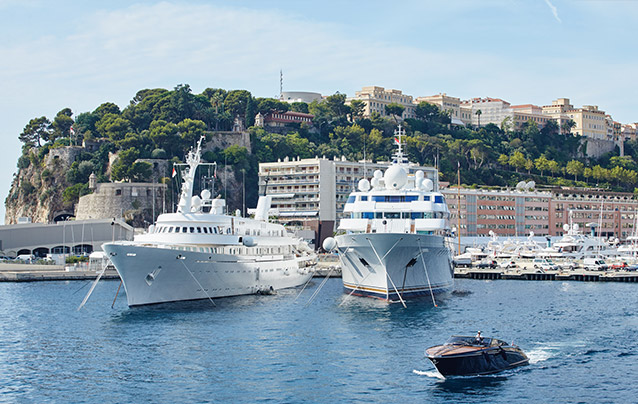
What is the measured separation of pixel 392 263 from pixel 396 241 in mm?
2223

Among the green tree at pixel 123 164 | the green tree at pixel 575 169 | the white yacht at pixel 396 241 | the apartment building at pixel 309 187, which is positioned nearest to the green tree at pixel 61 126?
the green tree at pixel 123 164

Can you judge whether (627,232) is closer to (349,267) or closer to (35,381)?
(349,267)

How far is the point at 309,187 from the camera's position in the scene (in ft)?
452

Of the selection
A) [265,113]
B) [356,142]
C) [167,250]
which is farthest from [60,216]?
[167,250]

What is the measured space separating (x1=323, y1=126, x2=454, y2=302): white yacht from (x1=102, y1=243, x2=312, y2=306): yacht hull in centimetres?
792

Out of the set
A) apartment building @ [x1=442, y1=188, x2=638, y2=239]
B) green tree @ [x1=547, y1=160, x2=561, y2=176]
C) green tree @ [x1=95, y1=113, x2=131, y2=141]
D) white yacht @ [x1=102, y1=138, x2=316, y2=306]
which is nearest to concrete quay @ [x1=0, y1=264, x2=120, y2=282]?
white yacht @ [x1=102, y1=138, x2=316, y2=306]

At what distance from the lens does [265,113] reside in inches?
6742

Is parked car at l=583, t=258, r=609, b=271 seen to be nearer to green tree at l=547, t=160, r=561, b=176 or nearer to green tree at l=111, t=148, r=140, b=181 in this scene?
green tree at l=111, t=148, r=140, b=181

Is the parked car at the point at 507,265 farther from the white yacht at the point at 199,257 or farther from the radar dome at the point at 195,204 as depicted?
the radar dome at the point at 195,204

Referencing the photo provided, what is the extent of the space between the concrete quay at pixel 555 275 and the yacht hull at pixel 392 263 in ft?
91.8

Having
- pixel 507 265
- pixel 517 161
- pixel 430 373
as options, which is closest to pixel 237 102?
pixel 517 161

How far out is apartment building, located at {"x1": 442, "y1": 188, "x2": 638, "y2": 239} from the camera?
461 feet

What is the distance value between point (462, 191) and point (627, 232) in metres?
48.9

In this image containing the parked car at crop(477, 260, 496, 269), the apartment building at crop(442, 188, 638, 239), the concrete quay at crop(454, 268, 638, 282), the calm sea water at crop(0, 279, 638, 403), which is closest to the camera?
the calm sea water at crop(0, 279, 638, 403)
